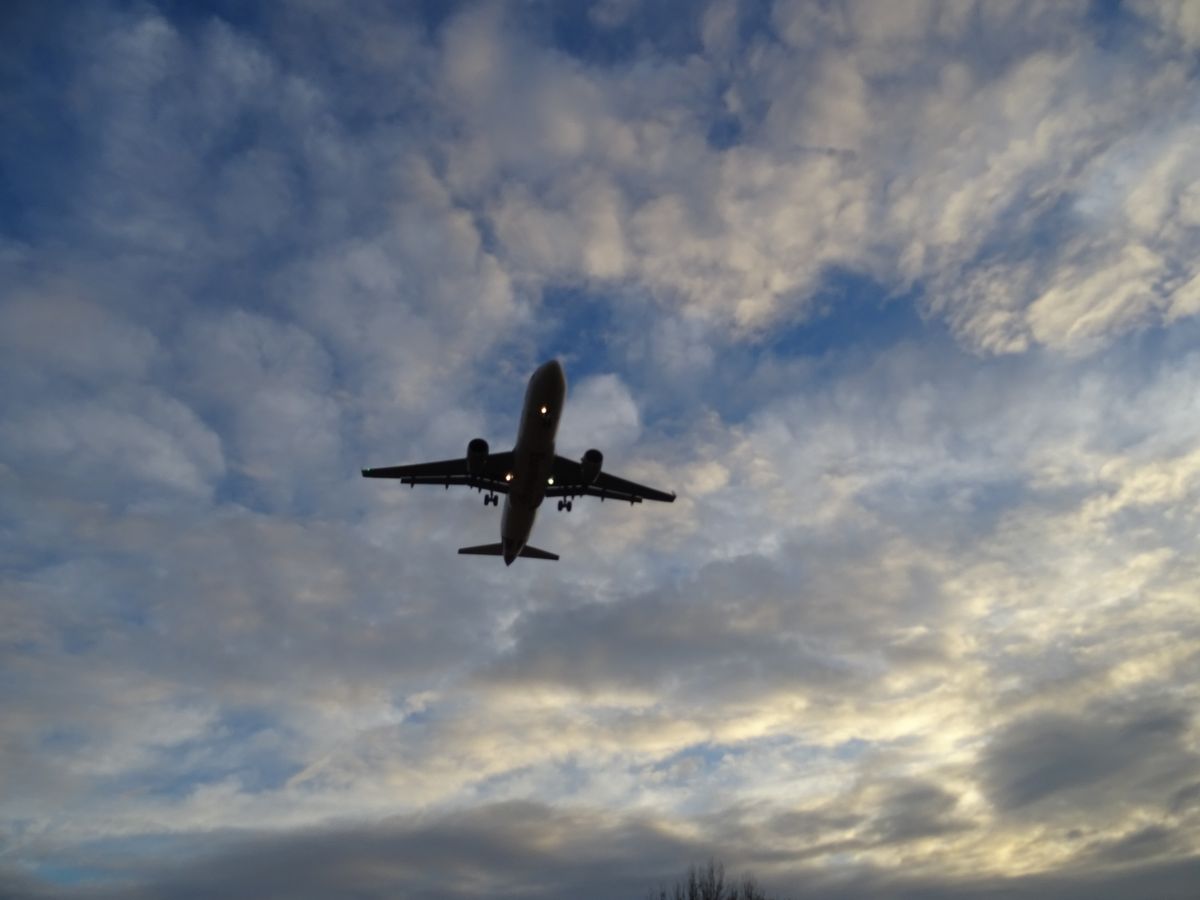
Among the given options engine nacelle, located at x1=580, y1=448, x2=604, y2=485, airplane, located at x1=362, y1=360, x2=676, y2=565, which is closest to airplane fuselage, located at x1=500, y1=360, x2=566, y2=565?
airplane, located at x1=362, y1=360, x2=676, y2=565

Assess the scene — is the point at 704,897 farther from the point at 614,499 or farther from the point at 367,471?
the point at 367,471

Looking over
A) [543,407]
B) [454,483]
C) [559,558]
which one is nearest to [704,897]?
[559,558]

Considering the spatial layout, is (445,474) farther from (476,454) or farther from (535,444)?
(535,444)

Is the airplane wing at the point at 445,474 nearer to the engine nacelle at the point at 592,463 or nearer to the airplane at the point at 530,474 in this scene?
the airplane at the point at 530,474

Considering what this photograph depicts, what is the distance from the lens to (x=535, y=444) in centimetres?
4384

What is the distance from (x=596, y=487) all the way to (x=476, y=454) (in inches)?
422

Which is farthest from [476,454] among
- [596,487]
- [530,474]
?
[596,487]

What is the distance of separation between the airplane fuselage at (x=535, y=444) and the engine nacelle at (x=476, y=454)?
2.19 meters

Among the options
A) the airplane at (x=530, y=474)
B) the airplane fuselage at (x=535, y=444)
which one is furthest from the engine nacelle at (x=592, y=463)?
the airplane fuselage at (x=535, y=444)

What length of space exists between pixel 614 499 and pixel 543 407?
643 inches

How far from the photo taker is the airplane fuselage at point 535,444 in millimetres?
41969

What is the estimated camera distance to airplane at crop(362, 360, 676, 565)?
42625 millimetres

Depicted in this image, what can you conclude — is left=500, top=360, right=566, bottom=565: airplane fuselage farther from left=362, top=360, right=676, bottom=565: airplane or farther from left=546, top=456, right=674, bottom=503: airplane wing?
left=546, top=456, right=674, bottom=503: airplane wing

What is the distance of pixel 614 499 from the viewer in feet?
188
